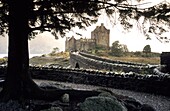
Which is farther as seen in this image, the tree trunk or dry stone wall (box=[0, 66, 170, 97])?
dry stone wall (box=[0, 66, 170, 97])

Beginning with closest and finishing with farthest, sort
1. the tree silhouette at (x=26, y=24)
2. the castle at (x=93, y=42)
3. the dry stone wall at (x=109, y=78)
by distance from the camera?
the tree silhouette at (x=26, y=24) < the dry stone wall at (x=109, y=78) < the castle at (x=93, y=42)

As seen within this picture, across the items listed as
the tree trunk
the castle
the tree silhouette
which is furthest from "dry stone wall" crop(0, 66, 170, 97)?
the castle

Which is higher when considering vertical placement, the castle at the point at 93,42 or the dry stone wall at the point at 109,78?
the castle at the point at 93,42

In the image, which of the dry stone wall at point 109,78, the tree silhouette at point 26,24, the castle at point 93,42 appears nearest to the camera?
the tree silhouette at point 26,24

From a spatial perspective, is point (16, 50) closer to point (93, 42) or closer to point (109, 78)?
point (109, 78)

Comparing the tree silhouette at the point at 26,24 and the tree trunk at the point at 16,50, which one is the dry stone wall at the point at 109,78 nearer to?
the tree silhouette at the point at 26,24

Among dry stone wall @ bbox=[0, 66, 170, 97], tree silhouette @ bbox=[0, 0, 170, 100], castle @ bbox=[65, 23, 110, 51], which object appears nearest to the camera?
tree silhouette @ bbox=[0, 0, 170, 100]

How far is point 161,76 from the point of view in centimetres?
1049

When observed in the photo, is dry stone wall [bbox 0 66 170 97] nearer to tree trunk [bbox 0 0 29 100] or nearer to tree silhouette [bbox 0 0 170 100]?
tree silhouette [bbox 0 0 170 100]

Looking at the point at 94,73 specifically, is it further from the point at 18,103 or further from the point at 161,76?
the point at 18,103

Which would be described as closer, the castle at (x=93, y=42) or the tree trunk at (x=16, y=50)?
the tree trunk at (x=16, y=50)

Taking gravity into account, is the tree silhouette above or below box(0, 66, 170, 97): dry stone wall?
above

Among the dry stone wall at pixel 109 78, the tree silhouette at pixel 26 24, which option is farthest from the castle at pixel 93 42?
the tree silhouette at pixel 26 24

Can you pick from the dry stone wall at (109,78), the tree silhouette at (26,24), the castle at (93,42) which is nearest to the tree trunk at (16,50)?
the tree silhouette at (26,24)
